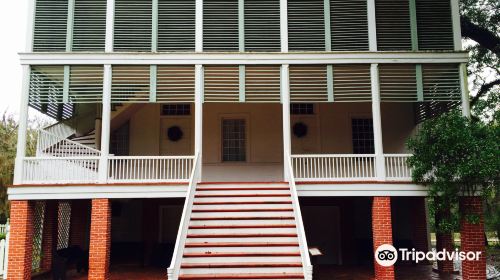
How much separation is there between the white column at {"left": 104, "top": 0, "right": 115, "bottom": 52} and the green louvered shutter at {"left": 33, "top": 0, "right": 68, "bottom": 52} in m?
1.10

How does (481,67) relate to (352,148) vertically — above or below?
above

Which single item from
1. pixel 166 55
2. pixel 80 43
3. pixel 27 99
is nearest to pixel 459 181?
pixel 166 55

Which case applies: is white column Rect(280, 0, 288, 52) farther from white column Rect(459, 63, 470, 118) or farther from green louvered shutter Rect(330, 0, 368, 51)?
white column Rect(459, 63, 470, 118)

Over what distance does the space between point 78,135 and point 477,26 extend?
587 inches

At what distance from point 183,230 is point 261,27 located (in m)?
5.93

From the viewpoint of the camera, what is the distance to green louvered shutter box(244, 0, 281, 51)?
1166 cm

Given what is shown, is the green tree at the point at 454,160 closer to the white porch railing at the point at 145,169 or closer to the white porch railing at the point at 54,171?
the white porch railing at the point at 145,169

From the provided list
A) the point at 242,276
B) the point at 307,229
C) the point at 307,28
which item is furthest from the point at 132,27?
the point at 307,229

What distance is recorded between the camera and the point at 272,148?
49.0ft

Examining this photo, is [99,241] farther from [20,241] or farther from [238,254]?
[238,254]

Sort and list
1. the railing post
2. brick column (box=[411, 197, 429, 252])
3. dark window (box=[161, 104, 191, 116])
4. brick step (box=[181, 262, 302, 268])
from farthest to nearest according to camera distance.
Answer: dark window (box=[161, 104, 191, 116])
brick column (box=[411, 197, 429, 252])
the railing post
brick step (box=[181, 262, 302, 268])

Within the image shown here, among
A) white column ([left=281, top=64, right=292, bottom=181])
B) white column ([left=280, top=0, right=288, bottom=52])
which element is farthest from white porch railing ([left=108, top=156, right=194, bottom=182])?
white column ([left=280, top=0, right=288, bottom=52])

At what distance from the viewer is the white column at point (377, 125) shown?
36.7 ft

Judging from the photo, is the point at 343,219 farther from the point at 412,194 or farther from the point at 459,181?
the point at 459,181
